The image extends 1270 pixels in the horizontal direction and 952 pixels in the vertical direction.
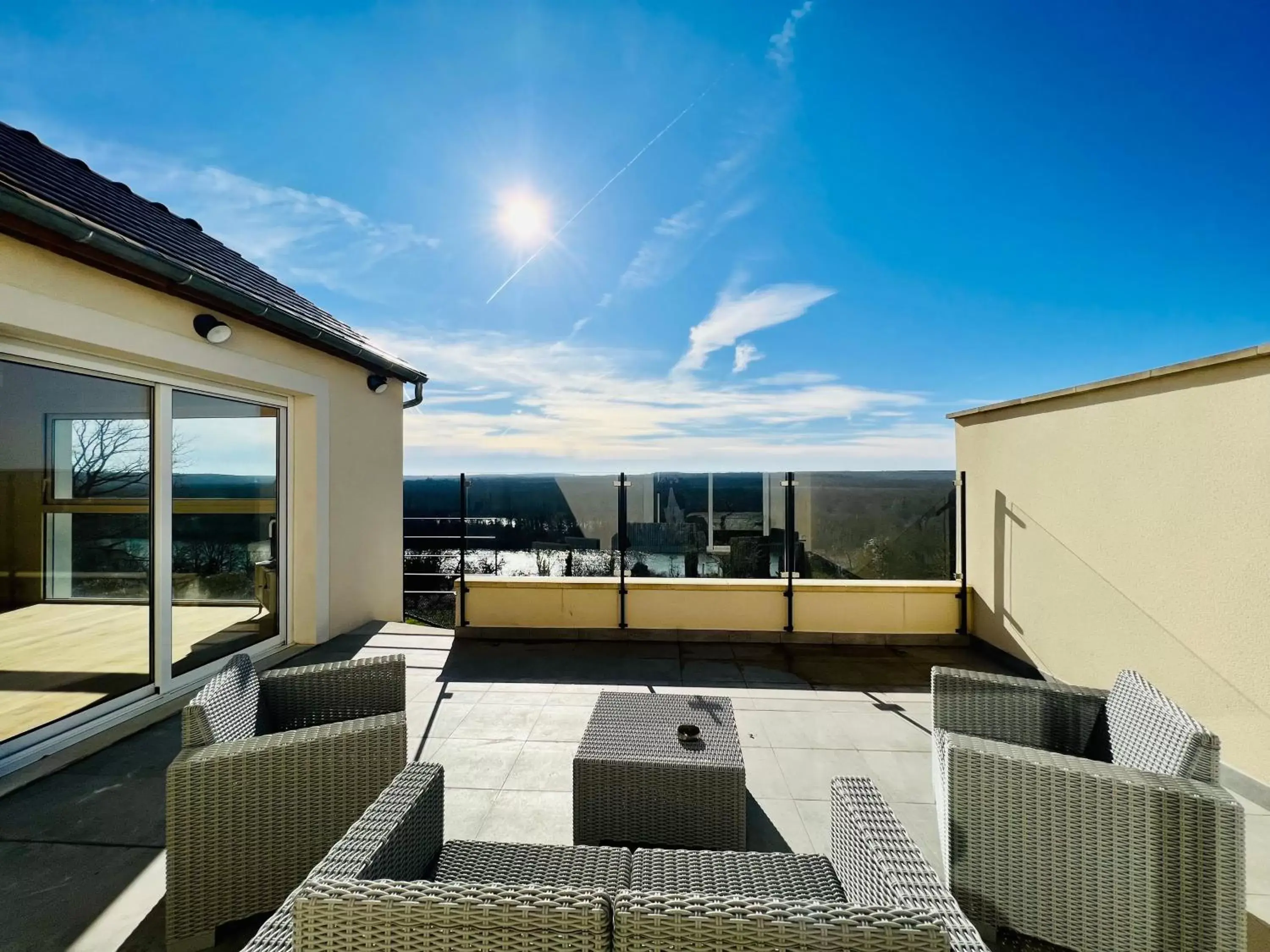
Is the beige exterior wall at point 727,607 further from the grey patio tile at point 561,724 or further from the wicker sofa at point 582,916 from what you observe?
the wicker sofa at point 582,916

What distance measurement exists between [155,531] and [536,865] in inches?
141

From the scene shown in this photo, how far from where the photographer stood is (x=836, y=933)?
3.14 ft

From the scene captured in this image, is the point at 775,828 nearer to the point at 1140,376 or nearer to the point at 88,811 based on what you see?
the point at 88,811

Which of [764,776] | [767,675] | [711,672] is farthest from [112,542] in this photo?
[767,675]

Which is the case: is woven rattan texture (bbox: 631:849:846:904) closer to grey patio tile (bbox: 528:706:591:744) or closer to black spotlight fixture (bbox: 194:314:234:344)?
grey patio tile (bbox: 528:706:591:744)

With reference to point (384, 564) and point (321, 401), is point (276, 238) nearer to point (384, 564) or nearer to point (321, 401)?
point (321, 401)

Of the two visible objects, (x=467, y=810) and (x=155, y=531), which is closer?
(x=467, y=810)

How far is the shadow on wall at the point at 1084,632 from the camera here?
2824mm

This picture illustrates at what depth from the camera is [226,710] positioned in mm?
2004

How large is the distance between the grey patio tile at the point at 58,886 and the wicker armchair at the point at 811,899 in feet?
6.42

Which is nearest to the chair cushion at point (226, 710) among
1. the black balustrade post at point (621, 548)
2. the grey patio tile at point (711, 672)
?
the grey patio tile at point (711, 672)

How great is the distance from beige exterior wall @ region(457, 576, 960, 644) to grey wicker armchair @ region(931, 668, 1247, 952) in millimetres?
3315

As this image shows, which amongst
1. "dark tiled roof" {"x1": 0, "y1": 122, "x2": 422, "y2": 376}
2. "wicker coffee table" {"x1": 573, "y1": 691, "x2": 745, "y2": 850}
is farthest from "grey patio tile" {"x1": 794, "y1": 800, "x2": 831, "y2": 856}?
"dark tiled roof" {"x1": 0, "y1": 122, "x2": 422, "y2": 376}

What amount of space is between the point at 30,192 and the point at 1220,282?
441 inches
